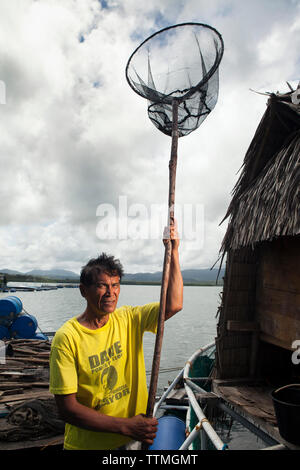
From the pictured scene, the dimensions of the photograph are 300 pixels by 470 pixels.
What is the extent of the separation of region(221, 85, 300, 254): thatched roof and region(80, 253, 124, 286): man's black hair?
2666 mm

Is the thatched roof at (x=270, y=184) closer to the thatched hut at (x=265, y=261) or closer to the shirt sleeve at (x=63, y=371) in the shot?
the thatched hut at (x=265, y=261)

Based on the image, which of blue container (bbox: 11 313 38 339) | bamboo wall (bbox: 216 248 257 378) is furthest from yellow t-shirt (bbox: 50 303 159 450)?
blue container (bbox: 11 313 38 339)

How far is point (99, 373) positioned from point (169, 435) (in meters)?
6.13

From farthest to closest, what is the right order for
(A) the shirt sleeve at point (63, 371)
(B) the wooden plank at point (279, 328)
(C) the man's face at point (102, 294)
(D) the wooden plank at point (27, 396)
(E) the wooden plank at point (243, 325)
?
(D) the wooden plank at point (27, 396)
(E) the wooden plank at point (243, 325)
(B) the wooden plank at point (279, 328)
(C) the man's face at point (102, 294)
(A) the shirt sleeve at point (63, 371)

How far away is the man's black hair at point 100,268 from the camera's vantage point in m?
2.43

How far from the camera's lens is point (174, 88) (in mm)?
3230

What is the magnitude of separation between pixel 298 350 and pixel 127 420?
10.9 feet

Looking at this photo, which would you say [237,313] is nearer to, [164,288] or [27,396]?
[164,288]

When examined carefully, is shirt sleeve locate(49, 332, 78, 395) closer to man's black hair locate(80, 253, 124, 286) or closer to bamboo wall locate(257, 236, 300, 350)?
man's black hair locate(80, 253, 124, 286)

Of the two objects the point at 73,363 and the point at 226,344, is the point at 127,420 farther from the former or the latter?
the point at 226,344

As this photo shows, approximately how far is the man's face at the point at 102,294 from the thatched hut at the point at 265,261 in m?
2.95

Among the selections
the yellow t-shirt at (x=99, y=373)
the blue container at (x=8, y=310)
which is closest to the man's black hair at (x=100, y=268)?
the yellow t-shirt at (x=99, y=373)

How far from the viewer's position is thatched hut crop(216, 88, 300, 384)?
15.4ft
